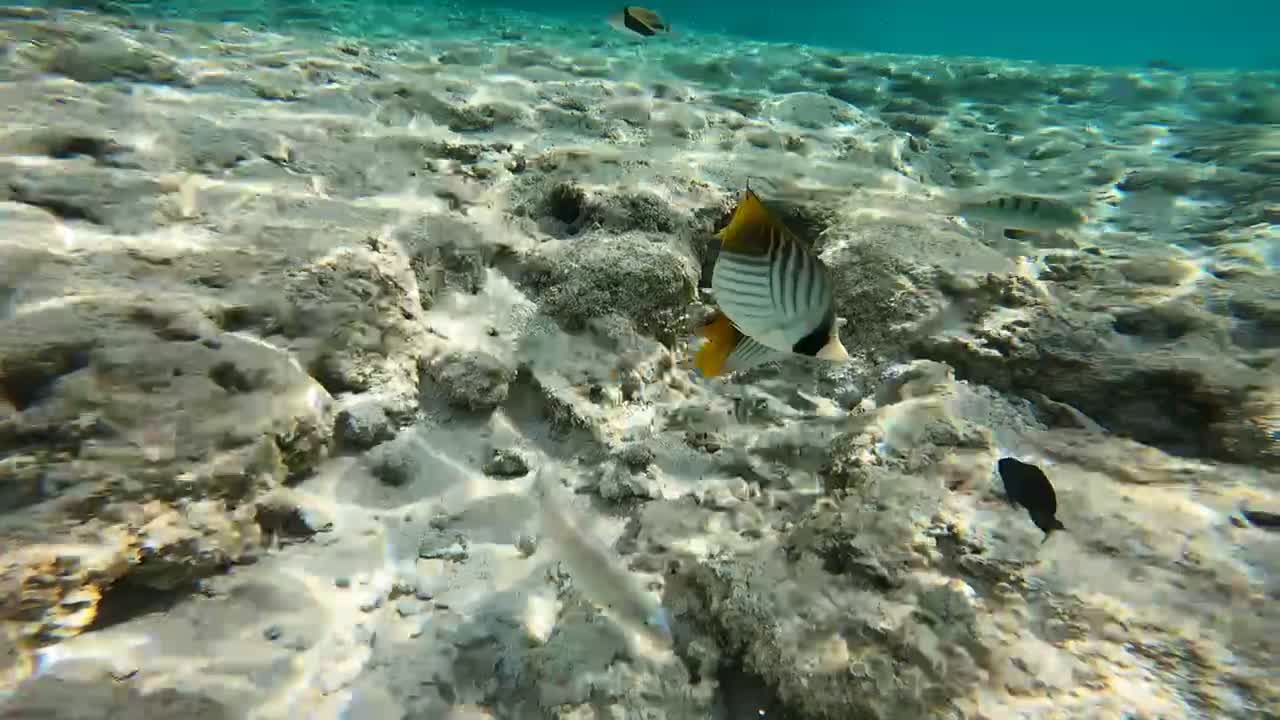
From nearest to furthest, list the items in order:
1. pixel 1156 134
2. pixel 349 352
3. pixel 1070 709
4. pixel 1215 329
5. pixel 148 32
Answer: pixel 1070 709 → pixel 349 352 → pixel 1215 329 → pixel 148 32 → pixel 1156 134

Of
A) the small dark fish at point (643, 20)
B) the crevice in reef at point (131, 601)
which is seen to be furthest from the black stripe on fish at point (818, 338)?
the small dark fish at point (643, 20)

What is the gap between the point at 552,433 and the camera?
2.84 meters

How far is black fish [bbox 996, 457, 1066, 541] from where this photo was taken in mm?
2016

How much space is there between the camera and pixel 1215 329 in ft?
9.66

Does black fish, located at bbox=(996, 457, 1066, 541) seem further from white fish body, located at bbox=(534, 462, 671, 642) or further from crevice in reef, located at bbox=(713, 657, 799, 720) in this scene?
white fish body, located at bbox=(534, 462, 671, 642)

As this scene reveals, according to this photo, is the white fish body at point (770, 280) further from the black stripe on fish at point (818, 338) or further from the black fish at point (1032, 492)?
the black fish at point (1032, 492)

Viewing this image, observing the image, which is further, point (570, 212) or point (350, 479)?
point (570, 212)

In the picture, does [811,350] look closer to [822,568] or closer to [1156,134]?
[822,568]

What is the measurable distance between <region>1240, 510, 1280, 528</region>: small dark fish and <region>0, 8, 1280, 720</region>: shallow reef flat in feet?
0.10

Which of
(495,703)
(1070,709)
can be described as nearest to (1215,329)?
(1070,709)

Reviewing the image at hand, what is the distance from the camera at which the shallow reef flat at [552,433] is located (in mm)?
1707

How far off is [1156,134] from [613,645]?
9.68 meters

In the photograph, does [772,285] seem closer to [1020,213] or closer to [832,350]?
[832,350]

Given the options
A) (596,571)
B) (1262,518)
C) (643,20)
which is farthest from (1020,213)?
(643,20)
